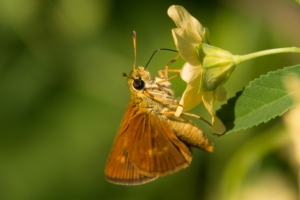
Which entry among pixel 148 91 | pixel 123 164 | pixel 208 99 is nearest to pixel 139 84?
pixel 148 91

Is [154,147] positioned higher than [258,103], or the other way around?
[258,103]

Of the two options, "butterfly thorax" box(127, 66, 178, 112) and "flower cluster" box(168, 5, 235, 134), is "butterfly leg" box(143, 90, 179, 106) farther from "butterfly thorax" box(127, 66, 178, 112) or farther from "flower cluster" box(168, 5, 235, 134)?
"flower cluster" box(168, 5, 235, 134)

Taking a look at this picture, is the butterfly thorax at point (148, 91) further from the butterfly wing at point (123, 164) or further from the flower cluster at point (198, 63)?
the flower cluster at point (198, 63)

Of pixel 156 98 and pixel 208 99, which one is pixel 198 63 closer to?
pixel 208 99

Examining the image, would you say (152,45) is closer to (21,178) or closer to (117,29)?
(117,29)

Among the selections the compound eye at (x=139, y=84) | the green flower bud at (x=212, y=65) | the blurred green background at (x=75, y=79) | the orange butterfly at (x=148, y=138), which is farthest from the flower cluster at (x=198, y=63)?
the blurred green background at (x=75, y=79)
